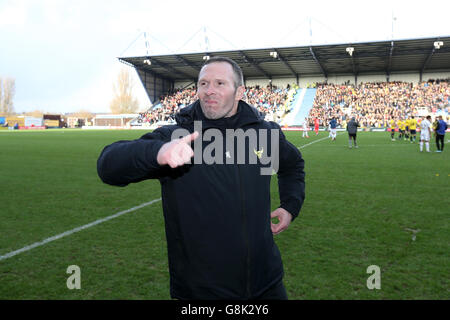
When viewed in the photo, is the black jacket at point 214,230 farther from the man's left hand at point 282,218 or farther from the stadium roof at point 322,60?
the stadium roof at point 322,60

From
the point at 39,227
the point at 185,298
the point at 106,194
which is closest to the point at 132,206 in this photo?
the point at 106,194

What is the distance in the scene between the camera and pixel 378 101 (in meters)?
43.8

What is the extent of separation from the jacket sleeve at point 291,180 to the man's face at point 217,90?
61cm

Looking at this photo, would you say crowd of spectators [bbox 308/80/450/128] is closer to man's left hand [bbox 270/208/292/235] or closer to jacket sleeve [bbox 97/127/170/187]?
man's left hand [bbox 270/208/292/235]

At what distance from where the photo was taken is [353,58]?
4391cm

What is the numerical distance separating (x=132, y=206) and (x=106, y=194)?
1278 millimetres

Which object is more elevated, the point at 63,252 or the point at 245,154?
the point at 245,154

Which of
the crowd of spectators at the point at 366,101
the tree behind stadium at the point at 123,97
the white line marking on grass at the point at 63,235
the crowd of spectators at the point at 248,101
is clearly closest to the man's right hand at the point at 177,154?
the white line marking on grass at the point at 63,235

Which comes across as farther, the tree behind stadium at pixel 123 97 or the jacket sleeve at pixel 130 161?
the tree behind stadium at pixel 123 97

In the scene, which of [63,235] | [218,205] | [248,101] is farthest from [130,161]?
[248,101]

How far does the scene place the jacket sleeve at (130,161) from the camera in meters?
1.44

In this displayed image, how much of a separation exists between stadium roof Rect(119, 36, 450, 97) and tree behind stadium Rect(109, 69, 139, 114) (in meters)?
30.3

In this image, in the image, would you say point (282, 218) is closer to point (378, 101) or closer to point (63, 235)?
point (63, 235)
